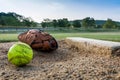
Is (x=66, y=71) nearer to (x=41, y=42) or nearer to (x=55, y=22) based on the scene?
(x=41, y=42)

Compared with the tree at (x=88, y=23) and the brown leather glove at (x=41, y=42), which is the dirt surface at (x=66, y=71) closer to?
the brown leather glove at (x=41, y=42)

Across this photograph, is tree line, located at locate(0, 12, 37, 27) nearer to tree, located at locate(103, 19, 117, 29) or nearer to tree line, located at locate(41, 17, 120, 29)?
tree line, located at locate(41, 17, 120, 29)

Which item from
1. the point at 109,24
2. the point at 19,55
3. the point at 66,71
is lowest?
the point at 109,24

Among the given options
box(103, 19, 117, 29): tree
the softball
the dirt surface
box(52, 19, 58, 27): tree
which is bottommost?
box(103, 19, 117, 29): tree

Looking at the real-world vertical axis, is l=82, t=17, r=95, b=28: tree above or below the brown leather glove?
below

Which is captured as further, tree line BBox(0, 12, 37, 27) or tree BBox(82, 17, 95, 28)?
tree BBox(82, 17, 95, 28)

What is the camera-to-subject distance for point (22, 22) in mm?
49719

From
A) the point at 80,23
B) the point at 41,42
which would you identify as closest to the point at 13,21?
the point at 80,23

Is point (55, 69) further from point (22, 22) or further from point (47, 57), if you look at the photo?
point (22, 22)

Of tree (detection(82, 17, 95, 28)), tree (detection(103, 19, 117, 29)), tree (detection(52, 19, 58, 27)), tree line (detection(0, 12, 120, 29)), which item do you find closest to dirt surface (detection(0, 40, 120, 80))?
tree line (detection(0, 12, 120, 29))

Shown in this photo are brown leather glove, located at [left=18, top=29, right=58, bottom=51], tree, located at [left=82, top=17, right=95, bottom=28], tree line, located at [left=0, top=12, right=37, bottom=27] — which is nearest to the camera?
brown leather glove, located at [left=18, top=29, right=58, bottom=51]

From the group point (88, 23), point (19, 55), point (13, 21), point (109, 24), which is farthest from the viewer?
point (88, 23)

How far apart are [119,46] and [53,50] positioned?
2.09 metres

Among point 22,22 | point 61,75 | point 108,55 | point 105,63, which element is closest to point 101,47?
point 108,55
